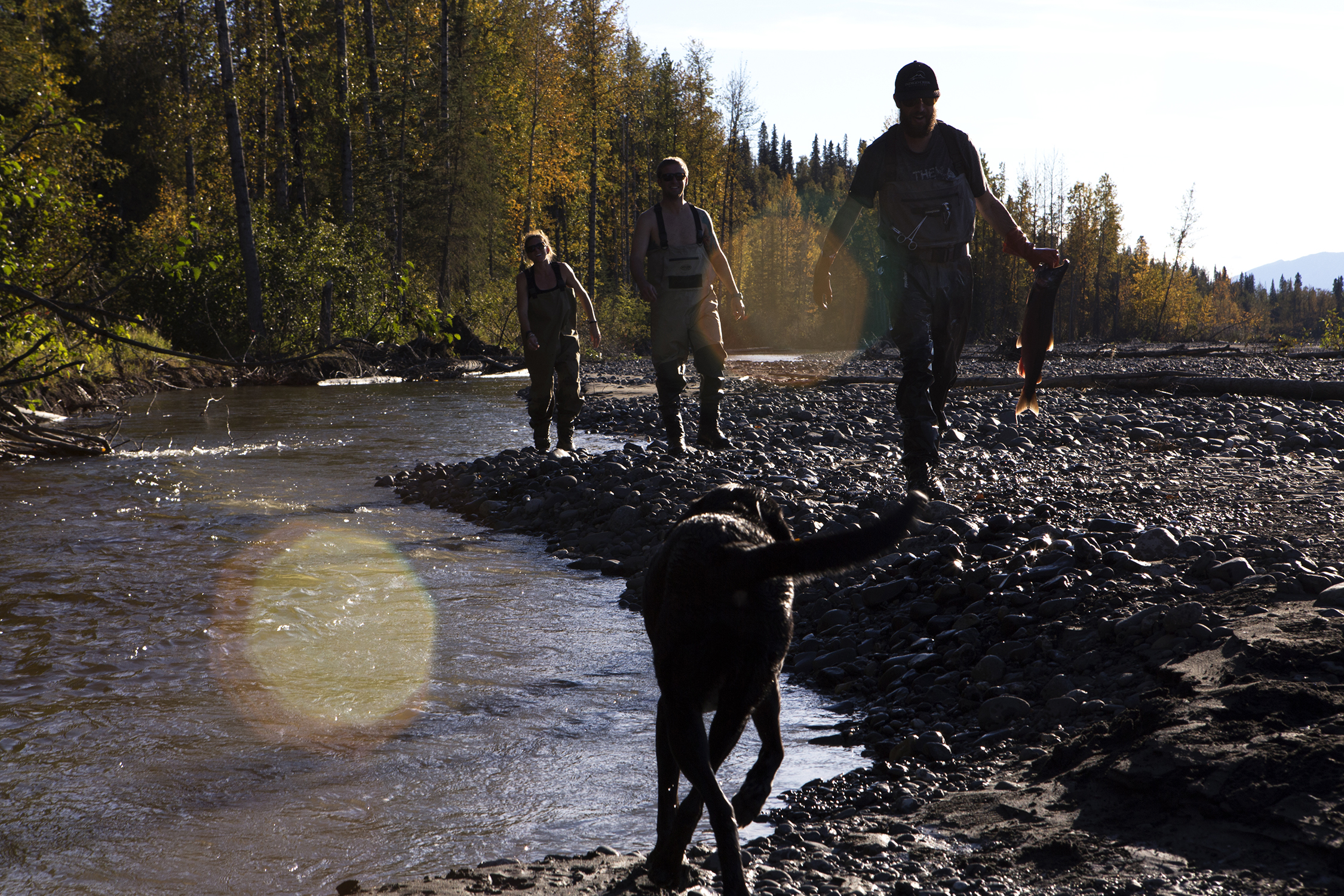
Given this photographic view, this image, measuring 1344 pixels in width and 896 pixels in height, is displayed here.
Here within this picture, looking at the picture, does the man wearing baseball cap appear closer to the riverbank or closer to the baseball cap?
the baseball cap

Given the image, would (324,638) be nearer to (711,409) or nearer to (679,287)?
(679,287)

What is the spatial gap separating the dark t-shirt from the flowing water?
307 centimetres

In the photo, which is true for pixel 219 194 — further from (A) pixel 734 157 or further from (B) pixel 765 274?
(B) pixel 765 274

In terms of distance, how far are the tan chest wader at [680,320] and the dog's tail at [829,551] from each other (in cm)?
607

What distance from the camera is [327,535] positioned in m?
7.11

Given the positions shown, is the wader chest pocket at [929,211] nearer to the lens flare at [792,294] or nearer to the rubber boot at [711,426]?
the rubber boot at [711,426]

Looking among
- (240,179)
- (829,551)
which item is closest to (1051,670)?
(829,551)

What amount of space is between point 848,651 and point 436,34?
36.2 m

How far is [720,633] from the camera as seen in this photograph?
85.4 inches

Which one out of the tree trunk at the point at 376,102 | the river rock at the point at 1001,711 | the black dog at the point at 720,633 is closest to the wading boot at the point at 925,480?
the river rock at the point at 1001,711

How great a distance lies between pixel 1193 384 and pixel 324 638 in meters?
14.2

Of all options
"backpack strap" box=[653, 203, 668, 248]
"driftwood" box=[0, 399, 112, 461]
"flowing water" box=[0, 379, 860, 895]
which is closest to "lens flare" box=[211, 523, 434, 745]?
"flowing water" box=[0, 379, 860, 895]

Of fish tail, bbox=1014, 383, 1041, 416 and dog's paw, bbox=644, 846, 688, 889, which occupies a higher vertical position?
fish tail, bbox=1014, 383, 1041, 416

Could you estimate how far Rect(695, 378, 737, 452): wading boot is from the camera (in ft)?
28.9
